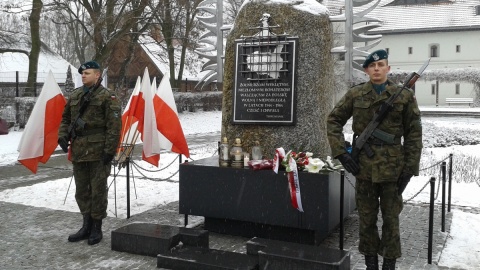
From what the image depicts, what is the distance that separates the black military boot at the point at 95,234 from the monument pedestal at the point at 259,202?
100 cm

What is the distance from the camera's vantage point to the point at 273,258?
14.5 ft

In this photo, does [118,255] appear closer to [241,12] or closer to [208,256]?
[208,256]

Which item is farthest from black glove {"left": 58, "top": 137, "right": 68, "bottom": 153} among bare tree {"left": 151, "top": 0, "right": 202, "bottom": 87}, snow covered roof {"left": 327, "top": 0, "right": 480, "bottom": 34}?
snow covered roof {"left": 327, "top": 0, "right": 480, "bottom": 34}

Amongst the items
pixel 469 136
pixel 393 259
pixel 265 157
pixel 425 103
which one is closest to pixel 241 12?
pixel 265 157

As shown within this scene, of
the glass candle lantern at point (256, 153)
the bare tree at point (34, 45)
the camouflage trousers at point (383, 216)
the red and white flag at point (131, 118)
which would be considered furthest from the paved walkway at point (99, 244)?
the bare tree at point (34, 45)

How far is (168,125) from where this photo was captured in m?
7.12

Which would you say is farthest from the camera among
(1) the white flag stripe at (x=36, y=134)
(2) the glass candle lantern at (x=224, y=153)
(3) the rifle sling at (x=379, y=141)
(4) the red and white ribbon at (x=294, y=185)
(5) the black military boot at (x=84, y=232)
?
(1) the white flag stripe at (x=36, y=134)

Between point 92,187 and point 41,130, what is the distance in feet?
4.94

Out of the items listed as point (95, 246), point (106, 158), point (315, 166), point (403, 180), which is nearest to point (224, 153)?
point (315, 166)

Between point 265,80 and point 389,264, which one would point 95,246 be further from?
point 389,264

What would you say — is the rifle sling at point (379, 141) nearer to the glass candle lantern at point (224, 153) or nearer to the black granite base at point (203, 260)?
the black granite base at point (203, 260)

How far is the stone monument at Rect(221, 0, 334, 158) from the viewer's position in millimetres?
6078

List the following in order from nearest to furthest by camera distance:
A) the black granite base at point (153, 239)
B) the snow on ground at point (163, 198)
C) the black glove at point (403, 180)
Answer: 1. the black glove at point (403, 180)
2. the black granite base at point (153, 239)
3. the snow on ground at point (163, 198)

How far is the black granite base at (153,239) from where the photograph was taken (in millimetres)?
5020
